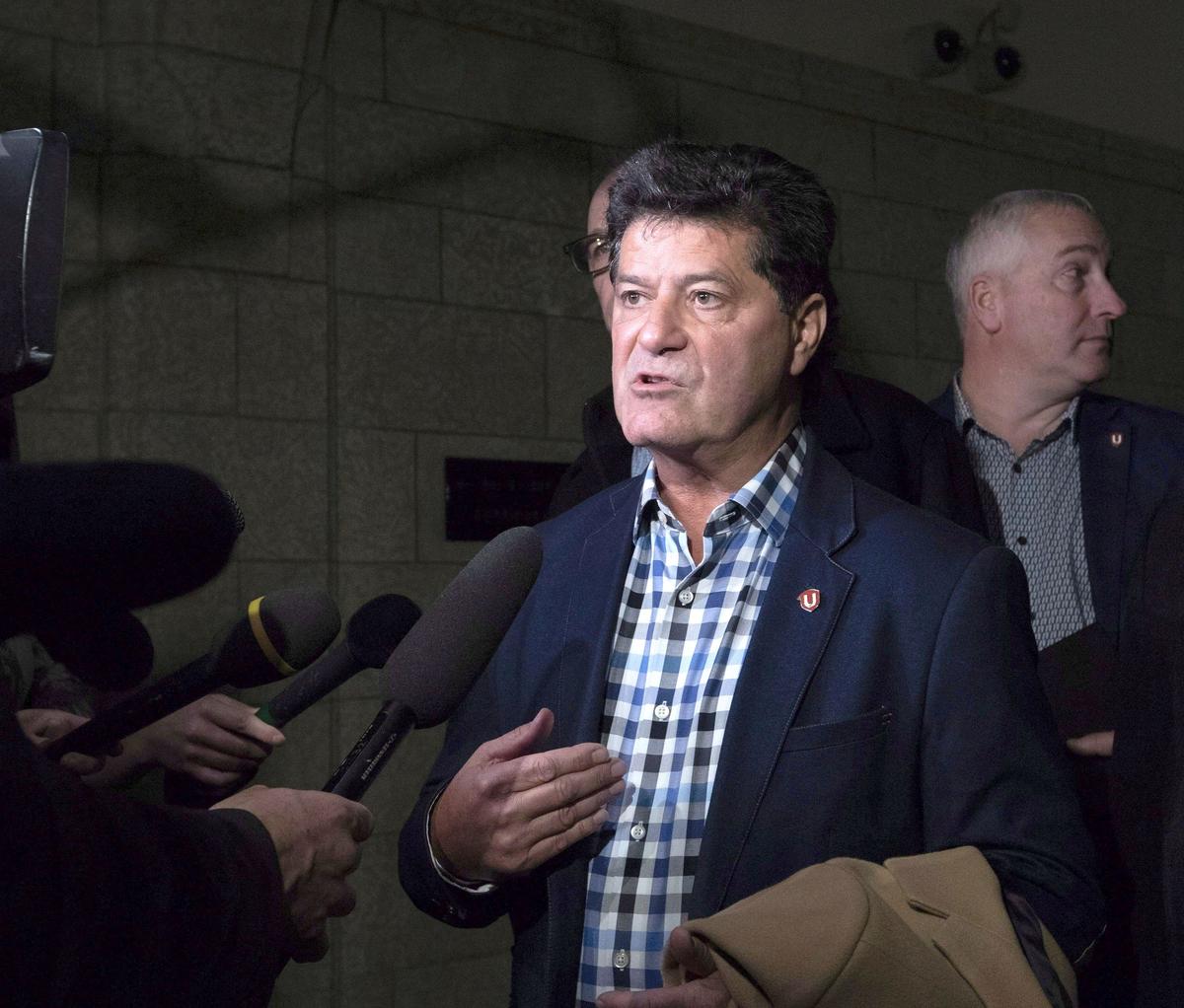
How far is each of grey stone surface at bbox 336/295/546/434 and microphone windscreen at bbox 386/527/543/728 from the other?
8.78 feet

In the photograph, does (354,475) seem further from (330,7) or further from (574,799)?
(574,799)

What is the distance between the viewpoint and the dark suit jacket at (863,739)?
1.53 metres

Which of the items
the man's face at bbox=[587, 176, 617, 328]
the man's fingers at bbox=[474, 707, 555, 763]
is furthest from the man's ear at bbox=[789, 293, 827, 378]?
the man's face at bbox=[587, 176, 617, 328]

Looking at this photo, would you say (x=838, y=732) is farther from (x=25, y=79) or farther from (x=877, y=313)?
(x=877, y=313)

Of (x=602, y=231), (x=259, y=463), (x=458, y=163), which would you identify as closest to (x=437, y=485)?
(x=259, y=463)

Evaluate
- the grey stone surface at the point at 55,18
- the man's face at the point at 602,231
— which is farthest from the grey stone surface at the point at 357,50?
the man's face at the point at 602,231

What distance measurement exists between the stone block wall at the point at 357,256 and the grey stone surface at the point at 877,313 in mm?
18

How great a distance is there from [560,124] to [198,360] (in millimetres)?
1411

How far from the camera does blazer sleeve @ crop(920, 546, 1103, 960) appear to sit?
150cm

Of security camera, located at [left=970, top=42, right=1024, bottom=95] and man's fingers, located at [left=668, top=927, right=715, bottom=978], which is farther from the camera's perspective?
security camera, located at [left=970, top=42, right=1024, bottom=95]

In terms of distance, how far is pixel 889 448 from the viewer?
2.38 m

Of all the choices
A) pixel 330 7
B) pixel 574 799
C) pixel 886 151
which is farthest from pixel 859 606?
pixel 886 151

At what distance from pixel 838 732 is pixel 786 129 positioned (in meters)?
3.66

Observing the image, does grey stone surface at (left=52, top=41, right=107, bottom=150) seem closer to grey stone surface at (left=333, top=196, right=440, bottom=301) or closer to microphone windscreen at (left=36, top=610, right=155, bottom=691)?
grey stone surface at (left=333, top=196, right=440, bottom=301)
